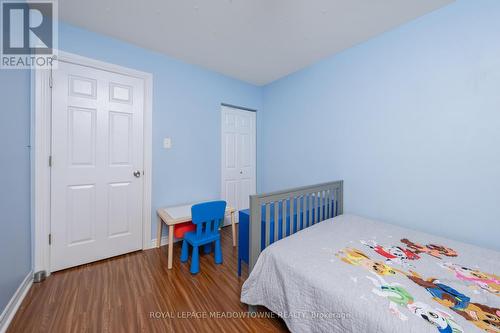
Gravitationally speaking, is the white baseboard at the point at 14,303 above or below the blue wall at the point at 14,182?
below

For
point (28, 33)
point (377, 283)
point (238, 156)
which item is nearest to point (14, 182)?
point (28, 33)

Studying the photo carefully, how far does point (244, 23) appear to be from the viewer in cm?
185

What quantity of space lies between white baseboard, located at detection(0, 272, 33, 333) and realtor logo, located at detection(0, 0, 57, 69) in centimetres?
167

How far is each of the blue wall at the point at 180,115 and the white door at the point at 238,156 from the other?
180 millimetres

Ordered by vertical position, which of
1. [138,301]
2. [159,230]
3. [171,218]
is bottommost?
[138,301]

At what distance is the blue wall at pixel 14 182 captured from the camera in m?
1.33

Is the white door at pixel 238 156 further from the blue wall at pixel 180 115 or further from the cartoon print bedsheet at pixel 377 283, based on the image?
the cartoon print bedsheet at pixel 377 283

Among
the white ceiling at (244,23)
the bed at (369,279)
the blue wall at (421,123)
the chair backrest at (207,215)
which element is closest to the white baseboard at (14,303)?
the chair backrest at (207,215)

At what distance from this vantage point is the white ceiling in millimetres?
1618

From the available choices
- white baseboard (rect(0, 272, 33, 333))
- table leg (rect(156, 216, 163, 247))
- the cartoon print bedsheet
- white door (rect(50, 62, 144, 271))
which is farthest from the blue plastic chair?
white baseboard (rect(0, 272, 33, 333))

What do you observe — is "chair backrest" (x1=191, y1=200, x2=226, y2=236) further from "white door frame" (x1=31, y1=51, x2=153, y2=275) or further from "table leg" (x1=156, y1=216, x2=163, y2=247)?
"white door frame" (x1=31, y1=51, x2=153, y2=275)

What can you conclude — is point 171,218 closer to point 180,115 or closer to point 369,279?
point 180,115

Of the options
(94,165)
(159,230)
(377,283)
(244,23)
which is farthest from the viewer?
(159,230)

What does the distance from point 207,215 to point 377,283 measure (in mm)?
1435
